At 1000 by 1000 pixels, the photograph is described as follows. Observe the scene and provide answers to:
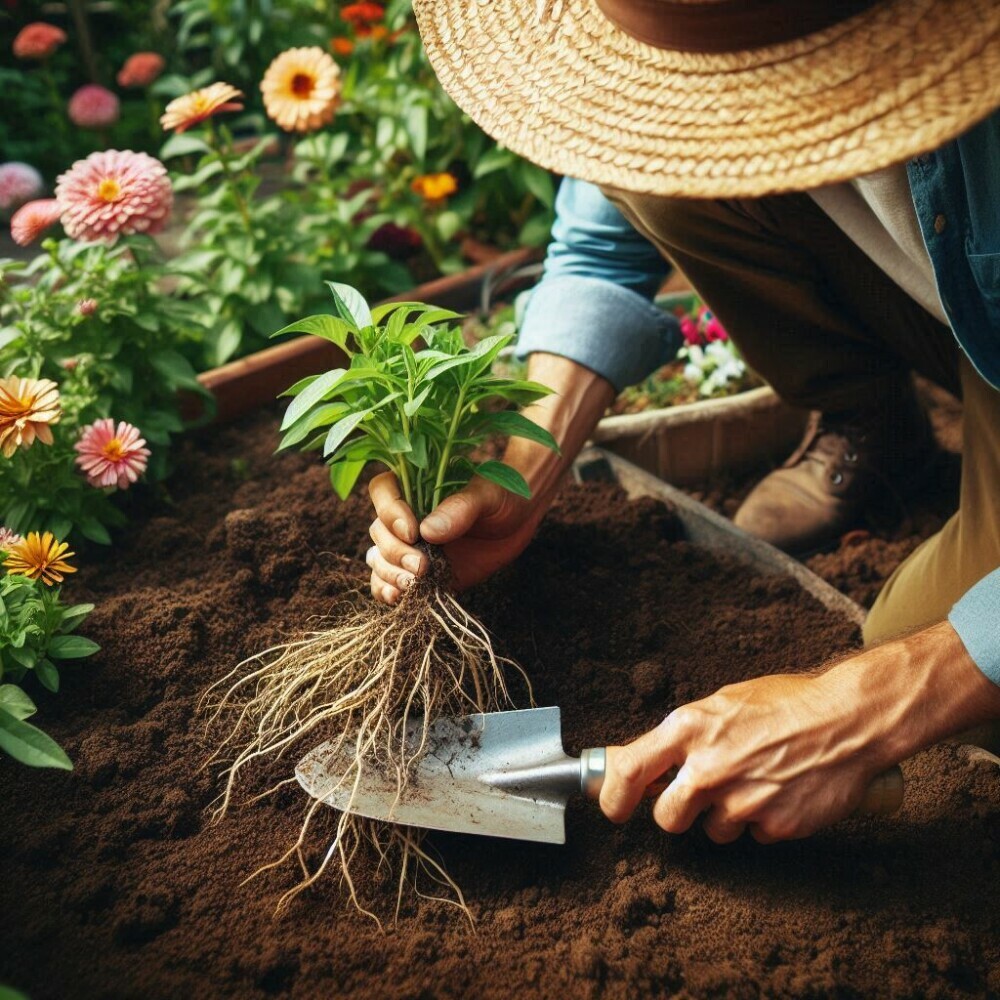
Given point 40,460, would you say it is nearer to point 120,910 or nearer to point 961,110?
point 120,910

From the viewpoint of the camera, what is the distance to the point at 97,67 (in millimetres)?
4109

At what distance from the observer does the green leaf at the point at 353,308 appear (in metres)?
1.68

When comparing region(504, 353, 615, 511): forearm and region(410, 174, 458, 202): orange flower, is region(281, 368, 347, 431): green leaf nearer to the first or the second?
region(504, 353, 615, 511): forearm

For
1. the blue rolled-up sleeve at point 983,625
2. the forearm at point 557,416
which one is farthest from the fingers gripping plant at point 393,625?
the blue rolled-up sleeve at point 983,625

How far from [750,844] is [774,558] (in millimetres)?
712

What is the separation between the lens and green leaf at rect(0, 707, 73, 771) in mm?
1424

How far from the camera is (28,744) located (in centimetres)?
145

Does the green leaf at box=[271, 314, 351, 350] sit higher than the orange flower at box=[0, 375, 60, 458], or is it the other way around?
the green leaf at box=[271, 314, 351, 350]

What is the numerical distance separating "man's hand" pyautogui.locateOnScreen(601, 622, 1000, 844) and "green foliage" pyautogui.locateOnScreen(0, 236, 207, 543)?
4.00 feet

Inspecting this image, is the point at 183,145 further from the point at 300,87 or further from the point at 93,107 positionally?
the point at 93,107

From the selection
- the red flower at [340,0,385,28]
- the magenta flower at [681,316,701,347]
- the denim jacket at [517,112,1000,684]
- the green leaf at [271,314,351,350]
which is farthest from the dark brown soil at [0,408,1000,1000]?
the red flower at [340,0,385,28]

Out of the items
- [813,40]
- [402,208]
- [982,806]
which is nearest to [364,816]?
[982,806]

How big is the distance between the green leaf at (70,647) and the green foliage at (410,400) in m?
0.48

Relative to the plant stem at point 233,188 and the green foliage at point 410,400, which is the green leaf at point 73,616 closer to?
the green foliage at point 410,400
